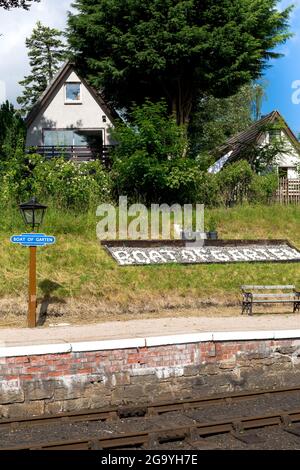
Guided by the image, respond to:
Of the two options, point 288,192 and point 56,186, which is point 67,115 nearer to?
point 56,186

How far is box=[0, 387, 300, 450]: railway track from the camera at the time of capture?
729cm

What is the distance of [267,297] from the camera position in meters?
15.3

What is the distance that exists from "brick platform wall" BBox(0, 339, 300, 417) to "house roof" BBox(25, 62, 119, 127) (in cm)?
2192

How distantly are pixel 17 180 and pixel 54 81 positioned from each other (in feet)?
36.1

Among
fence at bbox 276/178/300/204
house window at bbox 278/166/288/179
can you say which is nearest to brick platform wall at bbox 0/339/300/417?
fence at bbox 276/178/300/204

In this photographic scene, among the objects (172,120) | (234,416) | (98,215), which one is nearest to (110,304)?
(98,215)

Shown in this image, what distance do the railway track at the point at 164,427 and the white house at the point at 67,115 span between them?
22.9 m

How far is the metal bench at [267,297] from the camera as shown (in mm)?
14828

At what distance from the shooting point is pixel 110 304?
14992 mm

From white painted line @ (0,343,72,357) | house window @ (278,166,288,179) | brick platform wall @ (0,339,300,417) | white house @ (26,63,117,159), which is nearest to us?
white painted line @ (0,343,72,357)

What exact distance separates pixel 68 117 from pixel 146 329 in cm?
2092

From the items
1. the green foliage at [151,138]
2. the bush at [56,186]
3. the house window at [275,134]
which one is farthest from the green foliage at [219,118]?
the bush at [56,186]

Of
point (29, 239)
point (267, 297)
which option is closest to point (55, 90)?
point (267, 297)

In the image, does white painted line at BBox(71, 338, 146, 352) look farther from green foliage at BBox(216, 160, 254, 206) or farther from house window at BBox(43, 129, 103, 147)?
house window at BBox(43, 129, 103, 147)
